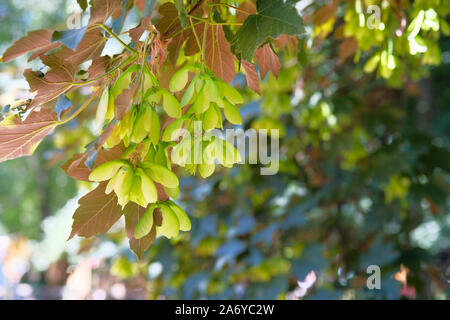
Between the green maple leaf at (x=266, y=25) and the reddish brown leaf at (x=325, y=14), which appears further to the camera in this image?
the reddish brown leaf at (x=325, y=14)

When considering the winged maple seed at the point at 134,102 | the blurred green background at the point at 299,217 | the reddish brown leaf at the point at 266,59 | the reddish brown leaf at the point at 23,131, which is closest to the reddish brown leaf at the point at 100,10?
the winged maple seed at the point at 134,102

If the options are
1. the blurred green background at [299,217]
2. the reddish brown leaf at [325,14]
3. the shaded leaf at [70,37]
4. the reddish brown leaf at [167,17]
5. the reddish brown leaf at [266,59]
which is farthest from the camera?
the blurred green background at [299,217]

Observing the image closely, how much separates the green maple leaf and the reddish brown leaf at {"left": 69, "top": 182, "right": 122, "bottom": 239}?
232 millimetres

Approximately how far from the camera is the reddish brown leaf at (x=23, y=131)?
502 mm

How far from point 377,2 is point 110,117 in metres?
0.70

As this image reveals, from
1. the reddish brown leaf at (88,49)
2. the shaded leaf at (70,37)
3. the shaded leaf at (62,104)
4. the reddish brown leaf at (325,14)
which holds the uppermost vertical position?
the reddish brown leaf at (325,14)

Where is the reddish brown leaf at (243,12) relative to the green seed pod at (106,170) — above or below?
above

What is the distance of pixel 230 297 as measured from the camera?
1.49 m

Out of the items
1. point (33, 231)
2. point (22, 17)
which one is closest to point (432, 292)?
point (22, 17)

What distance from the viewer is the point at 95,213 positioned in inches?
19.7

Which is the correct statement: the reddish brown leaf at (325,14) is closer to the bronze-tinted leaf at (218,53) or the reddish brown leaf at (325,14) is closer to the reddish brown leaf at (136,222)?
the bronze-tinted leaf at (218,53)

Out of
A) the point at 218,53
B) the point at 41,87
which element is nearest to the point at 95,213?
the point at 41,87

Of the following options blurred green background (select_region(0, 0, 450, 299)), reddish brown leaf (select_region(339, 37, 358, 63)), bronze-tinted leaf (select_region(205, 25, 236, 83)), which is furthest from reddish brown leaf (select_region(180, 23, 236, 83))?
reddish brown leaf (select_region(339, 37, 358, 63))

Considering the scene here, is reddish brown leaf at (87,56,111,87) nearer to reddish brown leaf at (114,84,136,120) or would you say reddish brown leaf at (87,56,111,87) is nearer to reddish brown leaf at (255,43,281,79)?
reddish brown leaf at (114,84,136,120)
